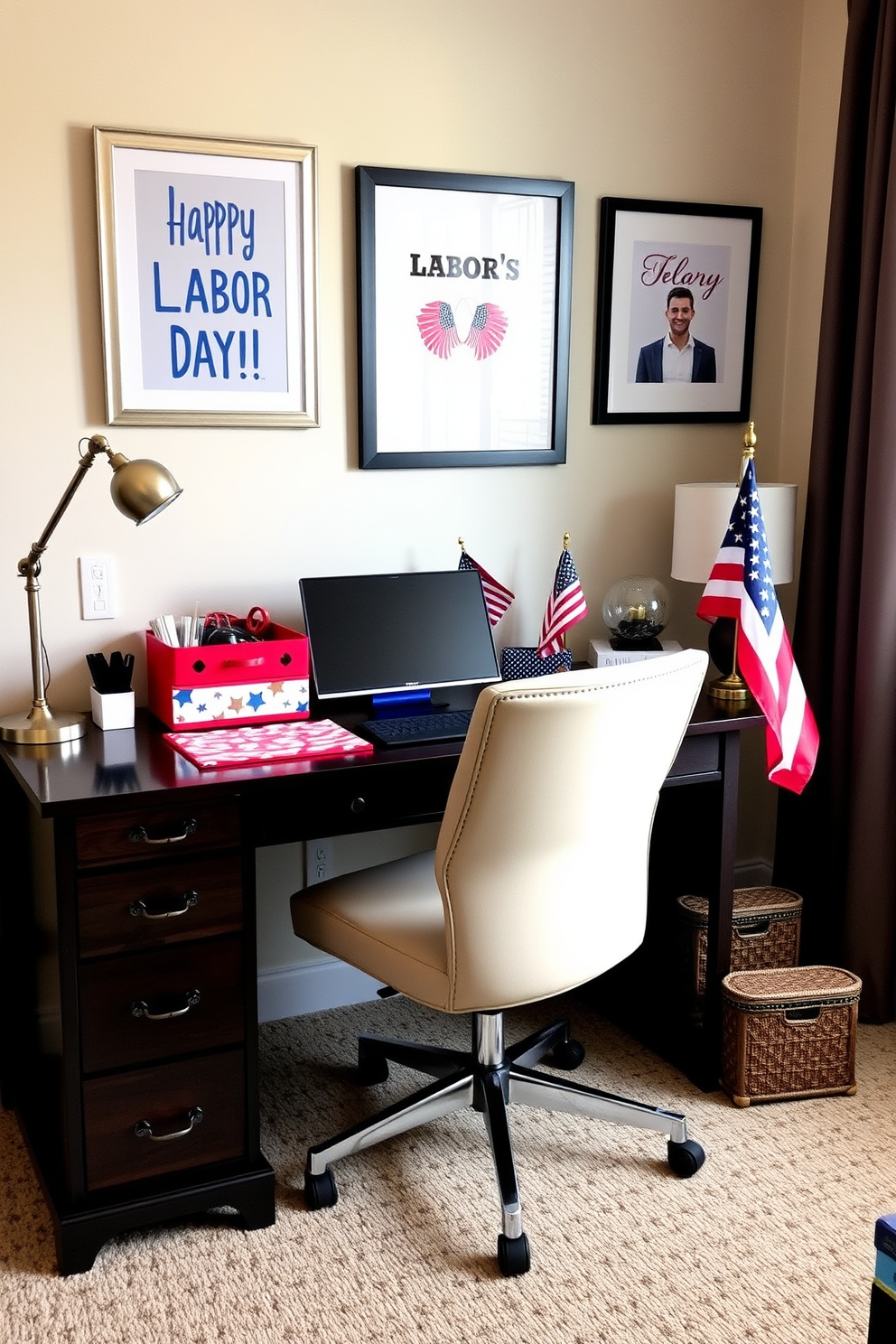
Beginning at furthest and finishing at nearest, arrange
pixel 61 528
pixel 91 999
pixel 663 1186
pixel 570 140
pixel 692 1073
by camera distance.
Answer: pixel 570 140 → pixel 692 1073 → pixel 61 528 → pixel 663 1186 → pixel 91 999

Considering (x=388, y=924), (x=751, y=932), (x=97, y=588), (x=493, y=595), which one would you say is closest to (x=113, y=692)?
(x=97, y=588)

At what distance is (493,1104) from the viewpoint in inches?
86.1

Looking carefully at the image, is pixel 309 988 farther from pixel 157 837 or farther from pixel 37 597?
pixel 37 597

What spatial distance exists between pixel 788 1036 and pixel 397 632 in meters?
1.11

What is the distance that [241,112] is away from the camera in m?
2.43

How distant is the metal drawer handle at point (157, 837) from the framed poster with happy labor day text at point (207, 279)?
0.86 m

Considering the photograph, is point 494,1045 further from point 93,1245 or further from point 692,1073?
point 93,1245

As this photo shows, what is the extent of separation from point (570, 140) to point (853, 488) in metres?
0.99

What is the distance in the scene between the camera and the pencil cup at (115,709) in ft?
7.50

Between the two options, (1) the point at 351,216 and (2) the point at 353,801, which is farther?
(1) the point at 351,216

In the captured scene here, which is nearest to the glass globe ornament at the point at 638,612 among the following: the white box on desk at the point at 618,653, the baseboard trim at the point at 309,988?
the white box on desk at the point at 618,653

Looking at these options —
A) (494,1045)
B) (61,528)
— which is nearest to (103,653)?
(61,528)

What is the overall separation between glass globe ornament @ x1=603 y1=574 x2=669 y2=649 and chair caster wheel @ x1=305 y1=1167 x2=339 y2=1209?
4.20 feet

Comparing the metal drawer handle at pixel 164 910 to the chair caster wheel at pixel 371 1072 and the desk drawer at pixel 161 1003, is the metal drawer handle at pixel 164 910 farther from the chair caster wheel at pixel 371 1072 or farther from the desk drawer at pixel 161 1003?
the chair caster wheel at pixel 371 1072
